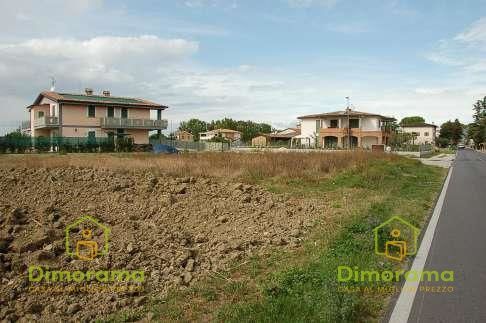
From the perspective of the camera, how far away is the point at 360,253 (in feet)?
21.4

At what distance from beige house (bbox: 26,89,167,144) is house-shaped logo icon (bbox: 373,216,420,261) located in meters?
43.3

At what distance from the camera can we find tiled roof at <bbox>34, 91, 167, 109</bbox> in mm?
46034

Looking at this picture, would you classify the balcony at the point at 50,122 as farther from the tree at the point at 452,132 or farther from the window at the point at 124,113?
the tree at the point at 452,132

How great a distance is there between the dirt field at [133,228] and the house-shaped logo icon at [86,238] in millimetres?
136

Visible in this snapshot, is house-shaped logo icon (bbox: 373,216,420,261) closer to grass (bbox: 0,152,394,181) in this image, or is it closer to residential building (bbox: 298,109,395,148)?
grass (bbox: 0,152,394,181)

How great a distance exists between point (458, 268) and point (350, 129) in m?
63.2

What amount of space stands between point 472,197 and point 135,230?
1129cm

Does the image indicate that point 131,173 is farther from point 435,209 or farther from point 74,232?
point 435,209

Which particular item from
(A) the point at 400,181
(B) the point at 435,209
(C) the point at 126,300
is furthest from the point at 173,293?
(A) the point at 400,181

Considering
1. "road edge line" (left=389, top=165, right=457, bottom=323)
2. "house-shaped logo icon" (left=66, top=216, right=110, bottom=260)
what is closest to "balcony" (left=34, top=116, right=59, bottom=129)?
"house-shaped logo icon" (left=66, top=216, right=110, bottom=260)

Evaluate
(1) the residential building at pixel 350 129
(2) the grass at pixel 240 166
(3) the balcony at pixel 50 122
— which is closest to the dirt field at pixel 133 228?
(2) the grass at pixel 240 166

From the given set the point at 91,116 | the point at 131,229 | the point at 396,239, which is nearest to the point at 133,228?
the point at 131,229

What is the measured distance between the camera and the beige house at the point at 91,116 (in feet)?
151

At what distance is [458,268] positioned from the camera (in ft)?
19.8
